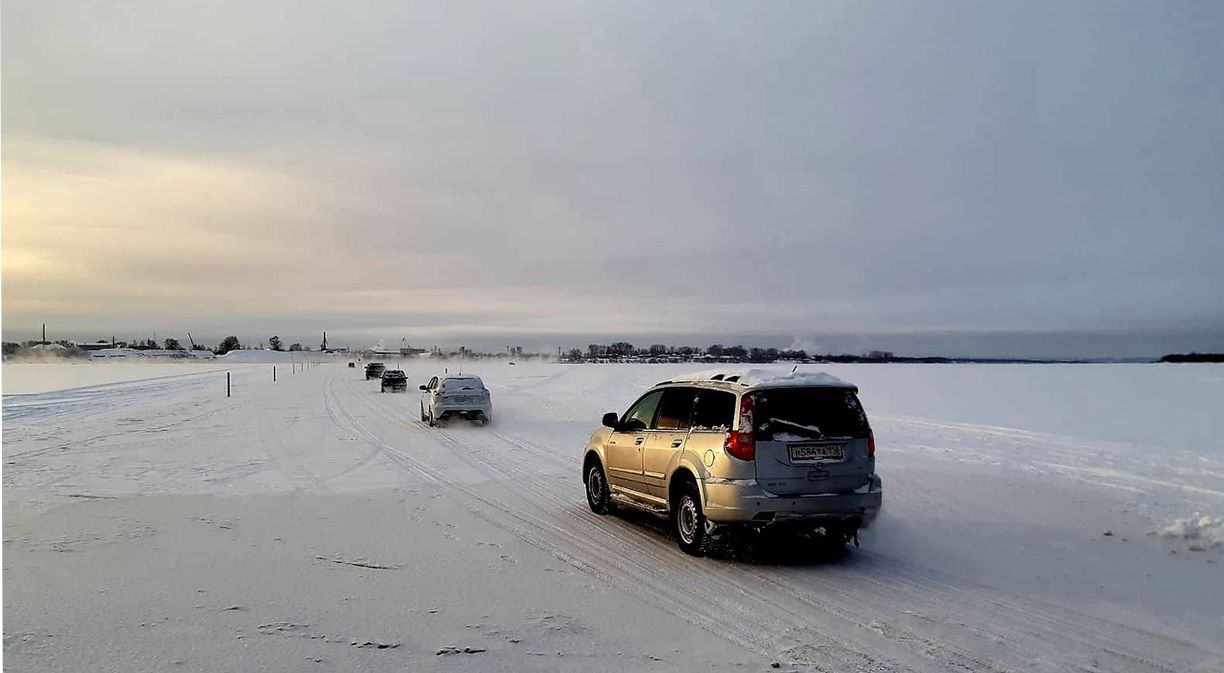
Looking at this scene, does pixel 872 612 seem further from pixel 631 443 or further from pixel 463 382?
pixel 463 382

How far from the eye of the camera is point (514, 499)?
1192 cm

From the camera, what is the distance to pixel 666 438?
9.38 meters

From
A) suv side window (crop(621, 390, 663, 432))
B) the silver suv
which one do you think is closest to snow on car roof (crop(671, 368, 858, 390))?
the silver suv

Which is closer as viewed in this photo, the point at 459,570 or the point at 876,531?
the point at 459,570

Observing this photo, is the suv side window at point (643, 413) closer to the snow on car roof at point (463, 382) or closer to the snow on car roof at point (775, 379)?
the snow on car roof at point (775, 379)

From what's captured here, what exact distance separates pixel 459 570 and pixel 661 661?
9.57ft

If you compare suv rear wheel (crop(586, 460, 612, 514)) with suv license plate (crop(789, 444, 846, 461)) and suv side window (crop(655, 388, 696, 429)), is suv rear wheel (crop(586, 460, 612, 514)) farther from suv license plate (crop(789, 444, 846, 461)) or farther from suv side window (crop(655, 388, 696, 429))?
suv license plate (crop(789, 444, 846, 461))

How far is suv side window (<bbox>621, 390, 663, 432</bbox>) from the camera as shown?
33.4ft

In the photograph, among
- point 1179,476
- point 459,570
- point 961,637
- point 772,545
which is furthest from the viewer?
point 1179,476

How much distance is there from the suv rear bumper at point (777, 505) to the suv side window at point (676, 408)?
117cm

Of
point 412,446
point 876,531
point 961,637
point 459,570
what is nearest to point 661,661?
point 961,637

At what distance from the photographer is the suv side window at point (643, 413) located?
A: 10.2 m

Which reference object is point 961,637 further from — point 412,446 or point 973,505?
point 412,446

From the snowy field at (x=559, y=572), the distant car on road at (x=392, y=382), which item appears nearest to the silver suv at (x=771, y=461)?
the snowy field at (x=559, y=572)
